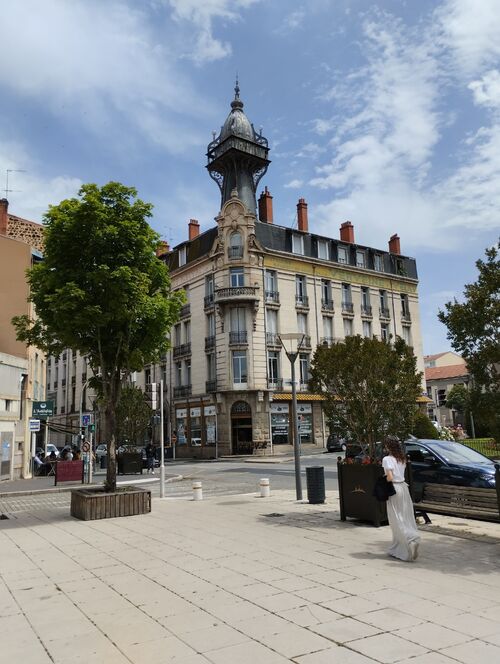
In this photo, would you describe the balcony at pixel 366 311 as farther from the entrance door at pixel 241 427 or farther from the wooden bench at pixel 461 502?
the wooden bench at pixel 461 502

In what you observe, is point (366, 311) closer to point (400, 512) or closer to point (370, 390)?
point (370, 390)

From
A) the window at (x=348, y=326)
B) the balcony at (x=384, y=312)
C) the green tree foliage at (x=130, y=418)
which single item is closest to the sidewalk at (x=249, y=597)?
the green tree foliage at (x=130, y=418)

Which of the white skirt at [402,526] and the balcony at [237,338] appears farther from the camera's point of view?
the balcony at [237,338]

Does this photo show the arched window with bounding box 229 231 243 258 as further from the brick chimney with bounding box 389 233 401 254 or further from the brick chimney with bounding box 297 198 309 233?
the brick chimney with bounding box 389 233 401 254

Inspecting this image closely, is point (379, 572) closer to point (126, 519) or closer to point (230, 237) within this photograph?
point (126, 519)

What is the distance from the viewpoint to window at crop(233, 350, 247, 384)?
40031 millimetres

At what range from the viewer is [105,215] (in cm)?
1244

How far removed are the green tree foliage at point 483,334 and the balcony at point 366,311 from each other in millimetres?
39525

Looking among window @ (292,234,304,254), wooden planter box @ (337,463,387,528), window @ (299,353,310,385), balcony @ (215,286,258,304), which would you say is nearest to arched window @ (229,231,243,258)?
balcony @ (215,286,258,304)

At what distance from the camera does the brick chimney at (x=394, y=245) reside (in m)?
52.4

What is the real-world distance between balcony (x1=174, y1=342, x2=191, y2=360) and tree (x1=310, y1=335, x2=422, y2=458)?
33539mm

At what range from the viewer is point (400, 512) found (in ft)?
24.3

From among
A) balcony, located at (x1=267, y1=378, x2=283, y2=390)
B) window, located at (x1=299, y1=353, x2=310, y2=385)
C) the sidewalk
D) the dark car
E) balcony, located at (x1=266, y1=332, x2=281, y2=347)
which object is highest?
balcony, located at (x1=266, y1=332, x2=281, y2=347)

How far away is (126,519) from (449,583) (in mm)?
7264
